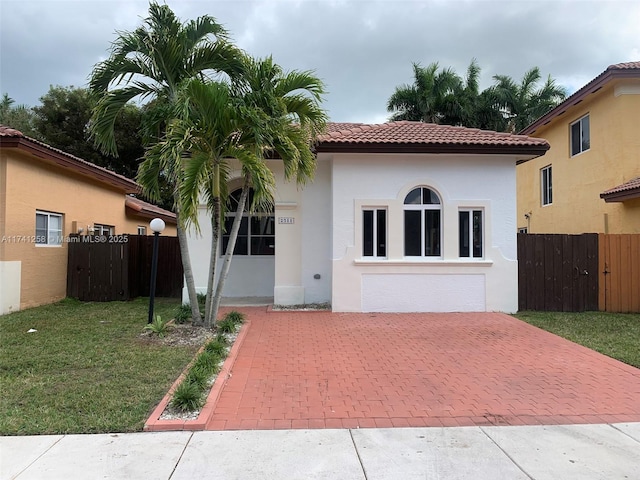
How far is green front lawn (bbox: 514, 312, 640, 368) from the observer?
23.3ft

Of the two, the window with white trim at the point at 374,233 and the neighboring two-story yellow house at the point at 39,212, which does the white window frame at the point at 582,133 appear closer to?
the window with white trim at the point at 374,233

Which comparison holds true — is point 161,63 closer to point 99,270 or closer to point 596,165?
point 99,270

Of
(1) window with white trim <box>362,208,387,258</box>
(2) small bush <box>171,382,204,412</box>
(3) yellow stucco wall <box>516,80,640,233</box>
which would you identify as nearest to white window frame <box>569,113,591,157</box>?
(3) yellow stucco wall <box>516,80,640,233</box>

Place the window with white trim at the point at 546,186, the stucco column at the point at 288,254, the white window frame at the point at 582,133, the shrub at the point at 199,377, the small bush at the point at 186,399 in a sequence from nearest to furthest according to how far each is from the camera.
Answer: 1. the small bush at the point at 186,399
2. the shrub at the point at 199,377
3. the stucco column at the point at 288,254
4. the white window frame at the point at 582,133
5. the window with white trim at the point at 546,186

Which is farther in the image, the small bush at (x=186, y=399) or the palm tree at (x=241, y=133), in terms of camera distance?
the palm tree at (x=241, y=133)

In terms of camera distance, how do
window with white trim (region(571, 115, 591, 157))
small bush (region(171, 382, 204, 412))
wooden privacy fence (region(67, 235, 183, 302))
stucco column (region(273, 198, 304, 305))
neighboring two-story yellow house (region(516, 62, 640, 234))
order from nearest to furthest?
small bush (region(171, 382, 204, 412)) < stucco column (region(273, 198, 304, 305)) < wooden privacy fence (region(67, 235, 183, 302)) < neighboring two-story yellow house (region(516, 62, 640, 234)) < window with white trim (region(571, 115, 591, 157))

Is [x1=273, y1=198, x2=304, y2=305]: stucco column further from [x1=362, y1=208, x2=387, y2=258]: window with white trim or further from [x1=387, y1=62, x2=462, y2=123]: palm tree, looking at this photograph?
[x1=387, y1=62, x2=462, y2=123]: palm tree

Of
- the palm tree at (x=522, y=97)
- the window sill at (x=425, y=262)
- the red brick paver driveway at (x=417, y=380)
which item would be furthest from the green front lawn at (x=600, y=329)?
the palm tree at (x=522, y=97)

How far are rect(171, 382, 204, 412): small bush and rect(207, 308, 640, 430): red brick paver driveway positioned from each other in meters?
0.23

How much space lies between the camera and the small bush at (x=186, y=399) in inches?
173

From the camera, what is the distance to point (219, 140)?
7566 mm

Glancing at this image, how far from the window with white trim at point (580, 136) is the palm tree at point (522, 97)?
12221 millimetres

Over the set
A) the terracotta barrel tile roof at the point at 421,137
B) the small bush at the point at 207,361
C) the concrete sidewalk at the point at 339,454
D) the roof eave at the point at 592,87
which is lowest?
the concrete sidewalk at the point at 339,454

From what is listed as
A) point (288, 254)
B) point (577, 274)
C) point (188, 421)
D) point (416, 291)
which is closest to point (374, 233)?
point (416, 291)
